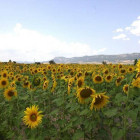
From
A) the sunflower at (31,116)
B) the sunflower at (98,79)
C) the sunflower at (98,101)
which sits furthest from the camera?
the sunflower at (98,79)

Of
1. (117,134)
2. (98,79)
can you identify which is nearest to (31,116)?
(117,134)

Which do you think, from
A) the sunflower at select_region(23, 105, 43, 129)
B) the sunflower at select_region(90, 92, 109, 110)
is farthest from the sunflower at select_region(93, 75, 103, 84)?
the sunflower at select_region(23, 105, 43, 129)

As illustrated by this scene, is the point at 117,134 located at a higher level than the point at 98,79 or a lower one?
lower

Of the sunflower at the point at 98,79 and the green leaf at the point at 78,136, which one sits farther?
the sunflower at the point at 98,79

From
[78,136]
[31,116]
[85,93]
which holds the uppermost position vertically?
[85,93]

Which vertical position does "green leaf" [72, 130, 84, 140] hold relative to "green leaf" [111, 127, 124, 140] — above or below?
below

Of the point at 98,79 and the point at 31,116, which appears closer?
the point at 31,116

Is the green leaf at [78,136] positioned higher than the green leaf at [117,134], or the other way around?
the green leaf at [117,134]

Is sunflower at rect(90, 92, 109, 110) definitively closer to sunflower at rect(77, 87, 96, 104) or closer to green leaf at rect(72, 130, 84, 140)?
sunflower at rect(77, 87, 96, 104)

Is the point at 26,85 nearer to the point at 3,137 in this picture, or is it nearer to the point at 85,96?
the point at 3,137

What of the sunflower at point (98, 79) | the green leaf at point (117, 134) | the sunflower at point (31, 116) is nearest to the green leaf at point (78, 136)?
the green leaf at point (117, 134)

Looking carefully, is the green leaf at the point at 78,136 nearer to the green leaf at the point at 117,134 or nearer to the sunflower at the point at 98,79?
the green leaf at the point at 117,134

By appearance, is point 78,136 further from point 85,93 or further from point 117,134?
point 85,93

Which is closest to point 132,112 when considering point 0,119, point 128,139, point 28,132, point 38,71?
point 28,132
